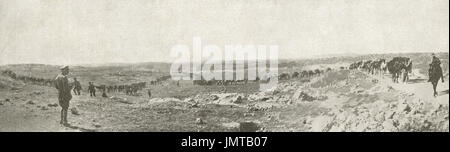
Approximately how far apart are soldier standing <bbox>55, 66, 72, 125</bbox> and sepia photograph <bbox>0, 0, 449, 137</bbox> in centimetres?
3

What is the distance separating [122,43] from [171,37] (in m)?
1.34

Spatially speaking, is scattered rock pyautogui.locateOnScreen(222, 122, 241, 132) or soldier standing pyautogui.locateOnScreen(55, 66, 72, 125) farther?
soldier standing pyautogui.locateOnScreen(55, 66, 72, 125)

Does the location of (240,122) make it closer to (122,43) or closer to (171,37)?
(171,37)

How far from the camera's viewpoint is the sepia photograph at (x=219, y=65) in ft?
39.6

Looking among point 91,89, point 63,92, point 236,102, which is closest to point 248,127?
point 236,102

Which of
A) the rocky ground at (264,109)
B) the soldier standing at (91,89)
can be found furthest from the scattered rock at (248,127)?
the soldier standing at (91,89)

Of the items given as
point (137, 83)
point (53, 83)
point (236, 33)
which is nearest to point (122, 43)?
point (137, 83)

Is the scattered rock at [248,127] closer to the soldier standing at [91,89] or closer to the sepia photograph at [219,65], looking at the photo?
the sepia photograph at [219,65]

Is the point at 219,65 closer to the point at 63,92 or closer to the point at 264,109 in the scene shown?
the point at 264,109

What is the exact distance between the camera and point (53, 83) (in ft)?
43.6

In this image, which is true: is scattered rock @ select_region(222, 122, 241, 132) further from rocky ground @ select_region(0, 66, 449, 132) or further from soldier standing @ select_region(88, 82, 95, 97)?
soldier standing @ select_region(88, 82, 95, 97)

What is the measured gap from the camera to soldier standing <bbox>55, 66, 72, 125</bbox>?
12.8 meters

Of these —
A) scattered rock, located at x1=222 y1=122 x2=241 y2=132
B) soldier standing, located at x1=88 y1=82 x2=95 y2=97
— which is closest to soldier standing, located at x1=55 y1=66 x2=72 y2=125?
soldier standing, located at x1=88 y1=82 x2=95 y2=97

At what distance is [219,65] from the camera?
12906 millimetres
